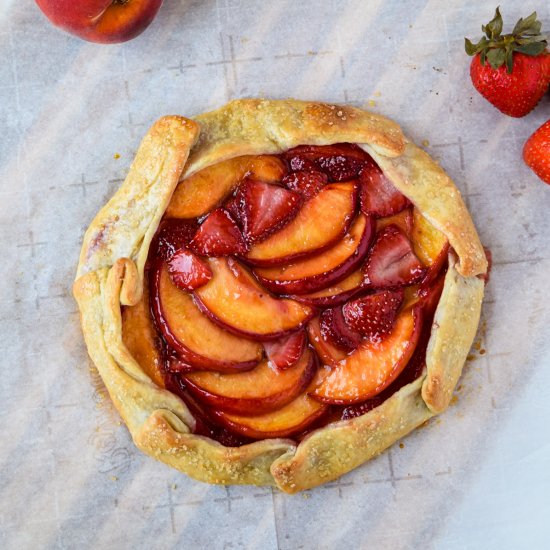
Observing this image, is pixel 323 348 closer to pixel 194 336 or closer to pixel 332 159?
pixel 194 336

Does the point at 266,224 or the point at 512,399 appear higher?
the point at 266,224

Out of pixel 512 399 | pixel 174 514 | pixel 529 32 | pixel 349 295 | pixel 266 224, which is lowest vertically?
pixel 174 514

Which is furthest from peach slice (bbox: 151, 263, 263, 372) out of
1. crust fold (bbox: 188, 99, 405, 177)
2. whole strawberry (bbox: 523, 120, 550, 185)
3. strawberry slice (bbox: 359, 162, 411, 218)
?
whole strawberry (bbox: 523, 120, 550, 185)

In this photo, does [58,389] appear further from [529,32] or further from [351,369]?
[529,32]

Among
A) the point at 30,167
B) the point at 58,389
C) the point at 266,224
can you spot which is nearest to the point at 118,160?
the point at 30,167

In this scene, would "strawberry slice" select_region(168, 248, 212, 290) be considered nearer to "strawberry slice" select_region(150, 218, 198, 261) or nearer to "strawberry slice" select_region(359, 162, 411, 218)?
"strawberry slice" select_region(150, 218, 198, 261)

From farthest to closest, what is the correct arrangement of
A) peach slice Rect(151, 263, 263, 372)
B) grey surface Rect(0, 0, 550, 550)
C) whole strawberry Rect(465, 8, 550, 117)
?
grey surface Rect(0, 0, 550, 550), whole strawberry Rect(465, 8, 550, 117), peach slice Rect(151, 263, 263, 372)

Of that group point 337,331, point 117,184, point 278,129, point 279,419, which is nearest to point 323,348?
point 337,331

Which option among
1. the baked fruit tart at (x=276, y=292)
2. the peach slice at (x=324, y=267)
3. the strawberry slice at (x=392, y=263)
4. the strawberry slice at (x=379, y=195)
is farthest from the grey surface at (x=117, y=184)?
the peach slice at (x=324, y=267)
